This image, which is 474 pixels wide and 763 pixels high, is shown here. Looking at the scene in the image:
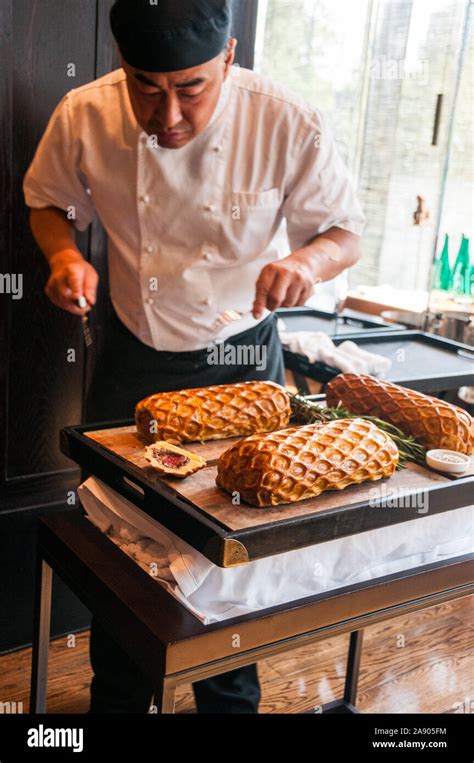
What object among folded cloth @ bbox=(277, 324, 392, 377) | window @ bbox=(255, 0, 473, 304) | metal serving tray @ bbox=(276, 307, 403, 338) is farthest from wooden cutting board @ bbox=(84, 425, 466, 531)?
window @ bbox=(255, 0, 473, 304)

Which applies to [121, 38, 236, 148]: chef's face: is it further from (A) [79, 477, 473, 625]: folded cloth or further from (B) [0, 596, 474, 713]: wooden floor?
(B) [0, 596, 474, 713]: wooden floor

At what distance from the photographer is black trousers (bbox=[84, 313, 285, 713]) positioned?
6.73 feet

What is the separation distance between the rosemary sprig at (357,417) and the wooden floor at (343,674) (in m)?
1.15

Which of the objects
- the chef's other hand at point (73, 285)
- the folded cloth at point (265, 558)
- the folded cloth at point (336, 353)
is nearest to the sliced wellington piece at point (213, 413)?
the folded cloth at point (265, 558)

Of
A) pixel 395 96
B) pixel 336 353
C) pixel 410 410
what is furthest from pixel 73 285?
pixel 395 96

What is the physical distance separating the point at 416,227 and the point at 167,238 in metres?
2.75

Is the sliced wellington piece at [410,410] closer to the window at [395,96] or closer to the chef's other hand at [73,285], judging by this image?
the chef's other hand at [73,285]

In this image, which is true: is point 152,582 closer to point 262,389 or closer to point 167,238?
point 262,389

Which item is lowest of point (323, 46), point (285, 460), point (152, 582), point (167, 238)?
point (152, 582)

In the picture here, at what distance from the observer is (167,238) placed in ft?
6.72

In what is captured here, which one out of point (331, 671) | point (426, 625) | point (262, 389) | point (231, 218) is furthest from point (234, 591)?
point (426, 625)

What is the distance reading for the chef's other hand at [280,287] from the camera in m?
1.67

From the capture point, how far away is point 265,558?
1358 millimetres

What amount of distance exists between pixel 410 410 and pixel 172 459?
520mm
